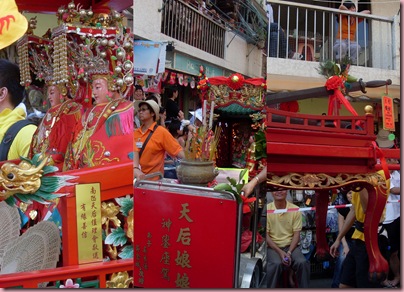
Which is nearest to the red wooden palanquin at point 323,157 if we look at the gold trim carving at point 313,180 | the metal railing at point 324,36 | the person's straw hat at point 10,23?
the gold trim carving at point 313,180

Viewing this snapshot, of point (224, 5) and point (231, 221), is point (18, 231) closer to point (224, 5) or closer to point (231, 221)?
point (231, 221)

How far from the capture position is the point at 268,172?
4.63 ft

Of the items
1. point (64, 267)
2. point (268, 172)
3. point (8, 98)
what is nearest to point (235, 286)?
point (268, 172)

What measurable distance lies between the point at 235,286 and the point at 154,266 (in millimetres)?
279

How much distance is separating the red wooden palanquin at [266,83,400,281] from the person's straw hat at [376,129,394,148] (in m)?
0.06

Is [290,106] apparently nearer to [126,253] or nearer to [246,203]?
[246,203]

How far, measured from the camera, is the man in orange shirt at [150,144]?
54.0 inches

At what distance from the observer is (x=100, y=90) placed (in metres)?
1.47

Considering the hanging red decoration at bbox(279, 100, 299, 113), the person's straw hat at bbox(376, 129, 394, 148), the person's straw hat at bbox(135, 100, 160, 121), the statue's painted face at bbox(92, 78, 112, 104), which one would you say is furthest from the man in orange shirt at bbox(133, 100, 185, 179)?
the person's straw hat at bbox(376, 129, 394, 148)

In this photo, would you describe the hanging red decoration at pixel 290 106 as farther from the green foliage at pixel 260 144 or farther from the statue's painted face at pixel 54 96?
the statue's painted face at pixel 54 96

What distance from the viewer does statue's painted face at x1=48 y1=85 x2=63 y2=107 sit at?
1481mm

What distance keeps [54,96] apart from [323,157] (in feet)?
3.03

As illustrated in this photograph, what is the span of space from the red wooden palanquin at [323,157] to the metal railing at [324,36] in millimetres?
166

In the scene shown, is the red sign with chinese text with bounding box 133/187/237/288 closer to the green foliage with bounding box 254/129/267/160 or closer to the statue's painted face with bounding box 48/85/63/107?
the green foliage with bounding box 254/129/267/160
